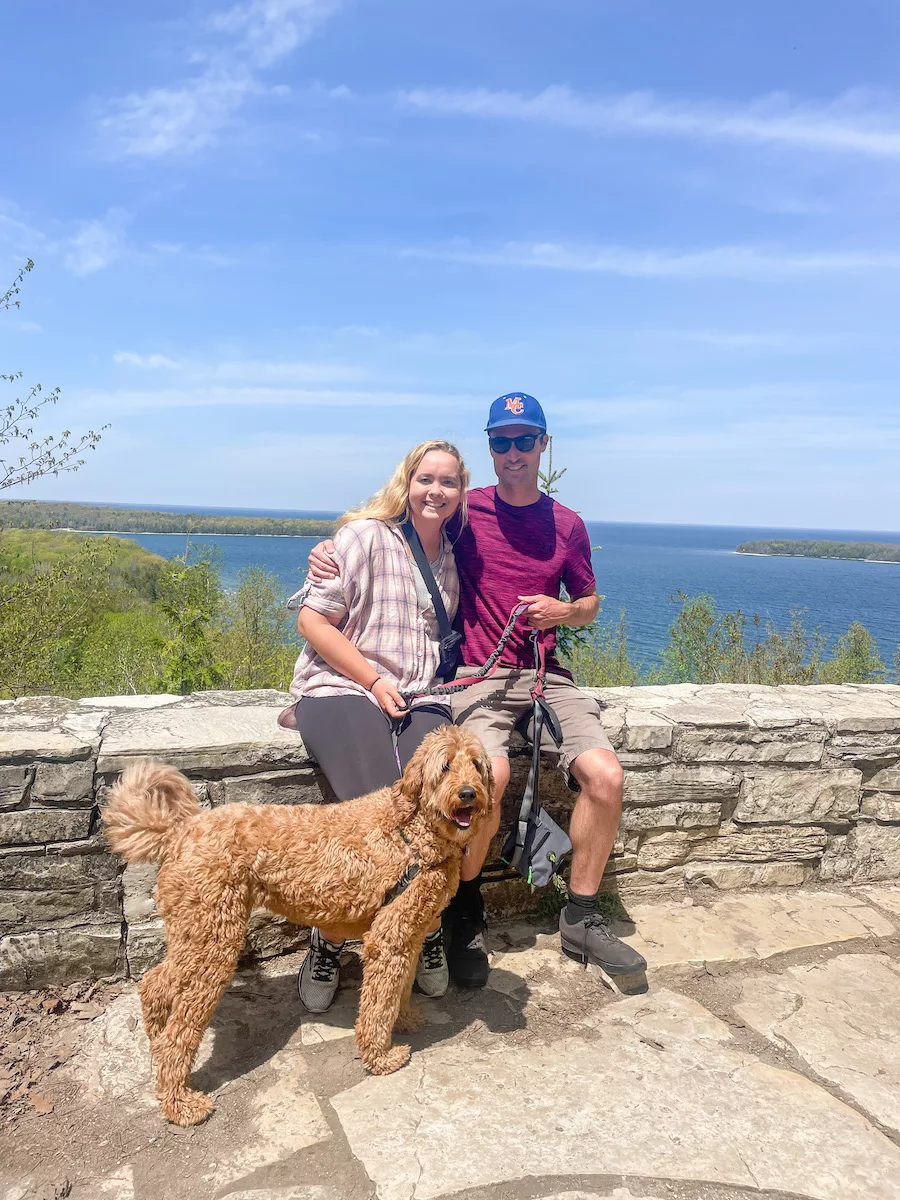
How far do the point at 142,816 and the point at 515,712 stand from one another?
1.85 m

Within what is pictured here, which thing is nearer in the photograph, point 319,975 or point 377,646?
point 319,975

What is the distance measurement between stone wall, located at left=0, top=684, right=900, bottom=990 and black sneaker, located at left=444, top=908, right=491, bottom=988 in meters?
0.45

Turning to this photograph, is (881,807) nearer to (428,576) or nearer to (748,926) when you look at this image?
(748,926)

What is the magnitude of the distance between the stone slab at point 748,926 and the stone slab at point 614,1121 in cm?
65

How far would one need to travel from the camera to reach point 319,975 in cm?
320

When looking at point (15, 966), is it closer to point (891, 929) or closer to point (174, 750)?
point (174, 750)

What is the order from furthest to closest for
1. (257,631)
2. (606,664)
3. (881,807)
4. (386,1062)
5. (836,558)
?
(836,558) < (257,631) < (606,664) < (881,807) < (386,1062)

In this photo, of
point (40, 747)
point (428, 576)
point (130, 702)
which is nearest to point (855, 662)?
point (428, 576)

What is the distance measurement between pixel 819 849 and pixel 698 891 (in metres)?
0.79

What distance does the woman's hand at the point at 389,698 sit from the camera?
10.8 feet

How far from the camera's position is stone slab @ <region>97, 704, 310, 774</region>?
10.3 ft

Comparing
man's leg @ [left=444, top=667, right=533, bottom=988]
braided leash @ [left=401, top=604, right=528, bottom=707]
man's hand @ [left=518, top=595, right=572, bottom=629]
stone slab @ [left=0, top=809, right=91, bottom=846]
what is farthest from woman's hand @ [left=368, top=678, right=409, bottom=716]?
stone slab @ [left=0, top=809, right=91, bottom=846]

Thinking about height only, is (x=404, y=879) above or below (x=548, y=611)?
below

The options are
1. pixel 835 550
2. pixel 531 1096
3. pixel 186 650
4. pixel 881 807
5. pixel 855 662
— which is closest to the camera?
pixel 531 1096
